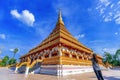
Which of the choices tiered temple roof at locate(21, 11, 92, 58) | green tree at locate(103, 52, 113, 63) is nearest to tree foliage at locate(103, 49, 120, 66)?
green tree at locate(103, 52, 113, 63)

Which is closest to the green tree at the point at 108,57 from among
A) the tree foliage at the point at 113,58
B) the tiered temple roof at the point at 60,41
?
the tree foliage at the point at 113,58

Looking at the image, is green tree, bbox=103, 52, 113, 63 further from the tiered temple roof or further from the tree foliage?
the tiered temple roof

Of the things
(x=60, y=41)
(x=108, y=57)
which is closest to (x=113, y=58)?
(x=108, y=57)

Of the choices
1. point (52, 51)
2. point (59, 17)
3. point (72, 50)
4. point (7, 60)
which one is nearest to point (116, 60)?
point (59, 17)

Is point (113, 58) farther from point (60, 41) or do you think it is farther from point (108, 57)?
point (60, 41)

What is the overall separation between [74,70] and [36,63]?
5921 millimetres

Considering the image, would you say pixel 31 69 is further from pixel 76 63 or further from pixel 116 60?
pixel 116 60

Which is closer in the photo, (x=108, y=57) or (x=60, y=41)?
(x=60, y=41)

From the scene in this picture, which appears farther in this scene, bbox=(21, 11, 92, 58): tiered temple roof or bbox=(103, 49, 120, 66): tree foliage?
bbox=(103, 49, 120, 66): tree foliage

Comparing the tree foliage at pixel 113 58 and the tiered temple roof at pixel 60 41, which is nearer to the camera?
the tiered temple roof at pixel 60 41

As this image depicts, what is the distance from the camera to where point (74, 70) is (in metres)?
15.3

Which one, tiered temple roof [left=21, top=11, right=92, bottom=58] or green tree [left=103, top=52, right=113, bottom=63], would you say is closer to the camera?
tiered temple roof [left=21, top=11, right=92, bottom=58]

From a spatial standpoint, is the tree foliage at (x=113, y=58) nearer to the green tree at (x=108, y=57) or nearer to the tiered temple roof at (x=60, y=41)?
the green tree at (x=108, y=57)

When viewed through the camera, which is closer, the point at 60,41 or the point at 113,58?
the point at 60,41
